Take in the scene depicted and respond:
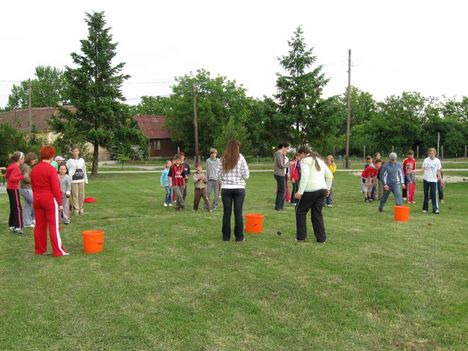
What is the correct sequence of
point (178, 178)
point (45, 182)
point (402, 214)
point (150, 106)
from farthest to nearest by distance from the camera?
point (150, 106) < point (178, 178) < point (402, 214) < point (45, 182)

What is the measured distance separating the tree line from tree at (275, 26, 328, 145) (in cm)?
8

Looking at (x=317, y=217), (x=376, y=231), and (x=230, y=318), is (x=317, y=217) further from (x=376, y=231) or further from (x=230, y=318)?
(x=230, y=318)

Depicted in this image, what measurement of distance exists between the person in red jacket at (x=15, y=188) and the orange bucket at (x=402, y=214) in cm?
867

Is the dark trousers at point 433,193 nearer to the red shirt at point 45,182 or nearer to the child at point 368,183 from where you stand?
the child at point 368,183

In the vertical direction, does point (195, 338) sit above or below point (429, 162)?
below

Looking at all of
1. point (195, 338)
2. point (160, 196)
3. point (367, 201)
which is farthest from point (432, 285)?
point (160, 196)

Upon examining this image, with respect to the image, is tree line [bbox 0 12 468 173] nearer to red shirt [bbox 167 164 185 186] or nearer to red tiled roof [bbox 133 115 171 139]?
red tiled roof [bbox 133 115 171 139]

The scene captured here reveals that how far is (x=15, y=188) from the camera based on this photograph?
10.2 meters

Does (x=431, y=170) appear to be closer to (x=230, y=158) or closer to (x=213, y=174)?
(x=213, y=174)

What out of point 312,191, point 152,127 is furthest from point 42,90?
point 312,191

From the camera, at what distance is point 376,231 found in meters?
9.97

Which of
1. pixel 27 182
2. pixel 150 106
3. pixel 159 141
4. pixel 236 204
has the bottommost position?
pixel 236 204

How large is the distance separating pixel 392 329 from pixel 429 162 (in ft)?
32.2

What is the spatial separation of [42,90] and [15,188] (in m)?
81.2
